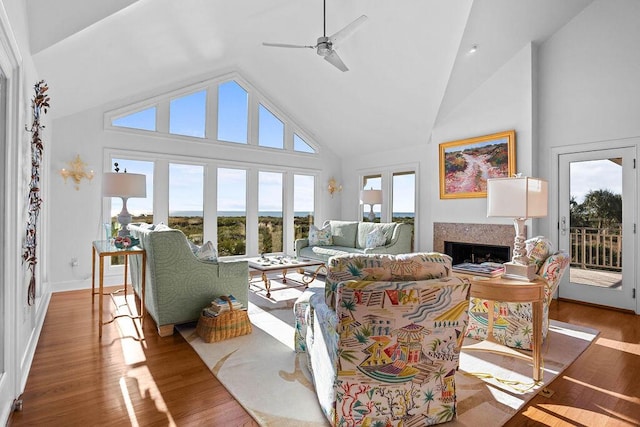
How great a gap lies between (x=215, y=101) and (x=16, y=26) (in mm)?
4407

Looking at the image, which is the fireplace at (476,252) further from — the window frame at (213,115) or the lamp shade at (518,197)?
the window frame at (213,115)

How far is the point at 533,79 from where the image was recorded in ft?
16.0

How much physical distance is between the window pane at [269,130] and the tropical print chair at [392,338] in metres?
5.67

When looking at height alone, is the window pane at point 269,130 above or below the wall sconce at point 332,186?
above

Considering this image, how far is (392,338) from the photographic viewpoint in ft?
5.69

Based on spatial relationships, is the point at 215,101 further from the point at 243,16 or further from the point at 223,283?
the point at 223,283

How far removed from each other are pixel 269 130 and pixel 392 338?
610 cm

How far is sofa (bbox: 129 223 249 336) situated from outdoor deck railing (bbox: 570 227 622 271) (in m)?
4.39

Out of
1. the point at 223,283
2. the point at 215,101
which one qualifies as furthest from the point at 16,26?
the point at 215,101

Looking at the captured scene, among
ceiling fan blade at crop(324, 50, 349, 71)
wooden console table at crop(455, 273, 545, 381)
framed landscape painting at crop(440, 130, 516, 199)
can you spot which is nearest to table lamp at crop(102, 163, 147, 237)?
ceiling fan blade at crop(324, 50, 349, 71)

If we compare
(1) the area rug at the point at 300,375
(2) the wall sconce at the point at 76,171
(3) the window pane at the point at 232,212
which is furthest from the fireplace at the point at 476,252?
(2) the wall sconce at the point at 76,171

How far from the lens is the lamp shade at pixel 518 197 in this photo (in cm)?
254

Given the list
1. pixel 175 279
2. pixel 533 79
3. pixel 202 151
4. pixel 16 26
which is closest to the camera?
pixel 16 26

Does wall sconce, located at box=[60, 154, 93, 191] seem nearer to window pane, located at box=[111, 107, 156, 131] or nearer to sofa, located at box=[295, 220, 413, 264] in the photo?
window pane, located at box=[111, 107, 156, 131]
